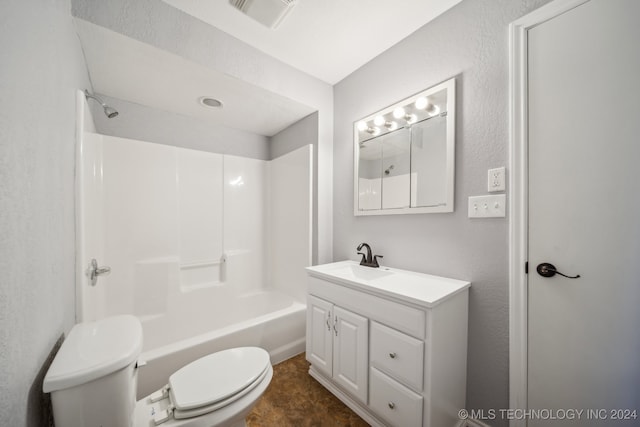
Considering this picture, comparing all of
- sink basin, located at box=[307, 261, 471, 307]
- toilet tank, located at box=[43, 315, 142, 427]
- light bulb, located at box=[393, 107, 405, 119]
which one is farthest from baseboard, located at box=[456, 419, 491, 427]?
light bulb, located at box=[393, 107, 405, 119]

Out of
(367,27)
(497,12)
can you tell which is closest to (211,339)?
(367,27)

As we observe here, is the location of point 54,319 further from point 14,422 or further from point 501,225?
point 501,225

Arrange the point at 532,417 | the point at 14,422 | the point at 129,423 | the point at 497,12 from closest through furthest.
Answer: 1. the point at 14,422
2. the point at 129,423
3. the point at 532,417
4. the point at 497,12

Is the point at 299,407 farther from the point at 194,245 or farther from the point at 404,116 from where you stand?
the point at 404,116

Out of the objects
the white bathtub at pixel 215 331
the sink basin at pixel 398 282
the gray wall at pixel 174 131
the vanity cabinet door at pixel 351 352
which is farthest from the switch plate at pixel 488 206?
the gray wall at pixel 174 131

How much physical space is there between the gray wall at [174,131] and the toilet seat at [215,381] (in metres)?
1.96

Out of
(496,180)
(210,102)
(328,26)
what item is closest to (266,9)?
(328,26)

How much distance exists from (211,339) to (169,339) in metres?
0.84

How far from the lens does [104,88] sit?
1.76 metres

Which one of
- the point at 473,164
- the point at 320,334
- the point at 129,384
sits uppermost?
the point at 473,164

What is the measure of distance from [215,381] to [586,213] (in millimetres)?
1772

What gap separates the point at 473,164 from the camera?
4.25ft

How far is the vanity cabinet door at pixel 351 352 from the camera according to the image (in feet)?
4.22

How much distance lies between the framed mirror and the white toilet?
129 cm
